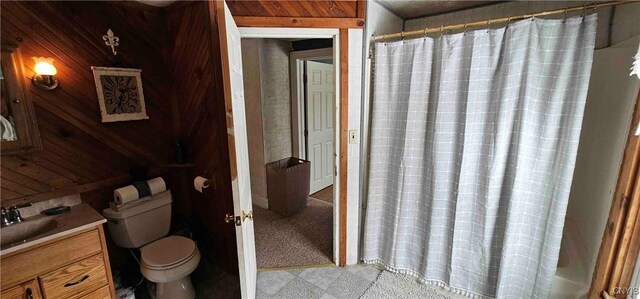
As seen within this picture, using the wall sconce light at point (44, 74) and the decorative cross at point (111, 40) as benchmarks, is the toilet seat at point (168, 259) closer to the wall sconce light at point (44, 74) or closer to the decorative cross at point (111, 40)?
the wall sconce light at point (44, 74)

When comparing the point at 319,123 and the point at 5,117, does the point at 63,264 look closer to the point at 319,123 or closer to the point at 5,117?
the point at 5,117

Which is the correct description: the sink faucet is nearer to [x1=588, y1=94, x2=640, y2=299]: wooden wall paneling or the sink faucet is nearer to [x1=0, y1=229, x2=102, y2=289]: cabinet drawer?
[x1=0, y1=229, x2=102, y2=289]: cabinet drawer

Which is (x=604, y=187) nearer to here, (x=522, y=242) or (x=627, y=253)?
(x=627, y=253)

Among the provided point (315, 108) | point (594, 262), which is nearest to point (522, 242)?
point (594, 262)

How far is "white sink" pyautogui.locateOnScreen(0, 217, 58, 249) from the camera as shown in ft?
4.55

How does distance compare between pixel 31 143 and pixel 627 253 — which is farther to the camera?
pixel 31 143

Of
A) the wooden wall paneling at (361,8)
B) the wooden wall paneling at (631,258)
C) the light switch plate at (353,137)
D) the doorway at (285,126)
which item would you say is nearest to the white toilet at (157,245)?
the doorway at (285,126)

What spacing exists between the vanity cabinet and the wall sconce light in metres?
0.93

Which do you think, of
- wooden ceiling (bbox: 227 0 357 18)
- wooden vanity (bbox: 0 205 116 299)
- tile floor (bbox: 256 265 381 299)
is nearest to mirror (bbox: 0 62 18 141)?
wooden vanity (bbox: 0 205 116 299)

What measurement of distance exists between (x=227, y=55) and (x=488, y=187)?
1692mm

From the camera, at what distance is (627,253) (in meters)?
1.22

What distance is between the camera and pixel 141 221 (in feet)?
6.24

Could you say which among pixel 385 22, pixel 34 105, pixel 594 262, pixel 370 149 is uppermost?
pixel 385 22

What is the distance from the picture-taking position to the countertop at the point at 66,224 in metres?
1.25
